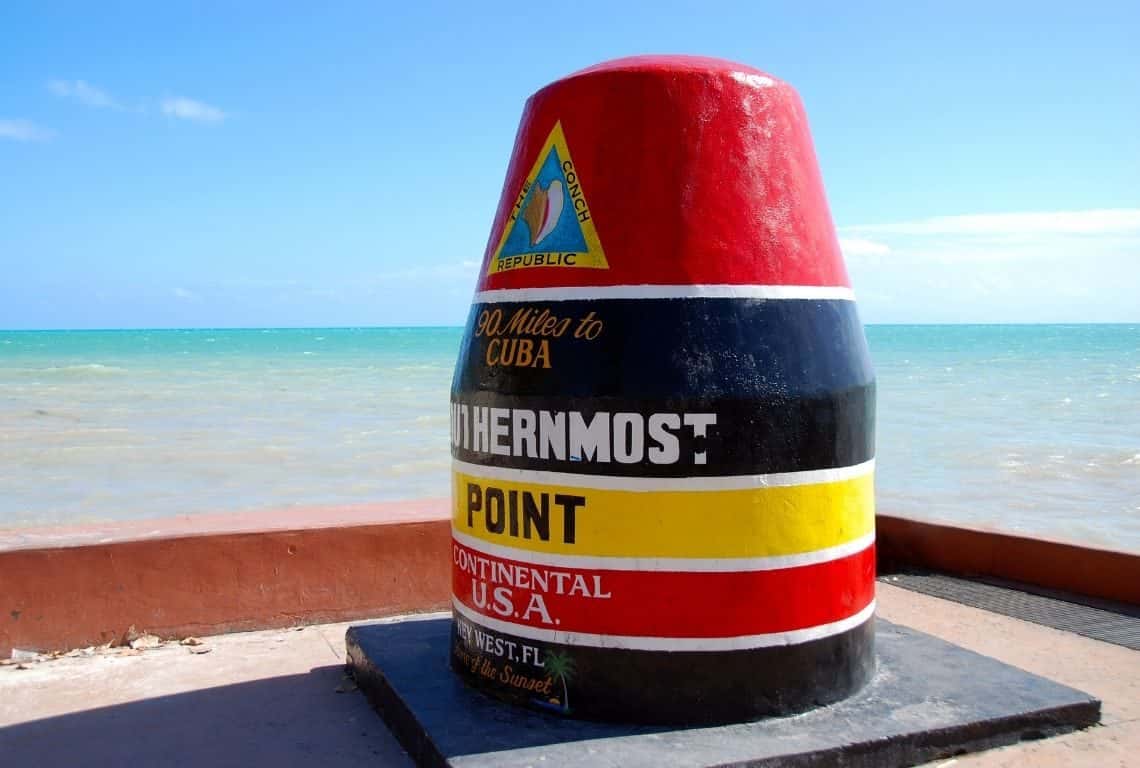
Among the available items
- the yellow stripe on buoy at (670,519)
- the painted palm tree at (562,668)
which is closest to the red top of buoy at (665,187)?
the yellow stripe on buoy at (670,519)

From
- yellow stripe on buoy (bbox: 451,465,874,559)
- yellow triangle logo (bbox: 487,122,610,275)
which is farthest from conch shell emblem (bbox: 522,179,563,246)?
yellow stripe on buoy (bbox: 451,465,874,559)

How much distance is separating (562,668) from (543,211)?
1.56 metres

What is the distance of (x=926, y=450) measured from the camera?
15875mm

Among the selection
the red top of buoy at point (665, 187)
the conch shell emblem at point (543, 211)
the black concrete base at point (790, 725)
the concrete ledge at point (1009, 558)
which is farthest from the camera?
the concrete ledge at point (1009, 558)

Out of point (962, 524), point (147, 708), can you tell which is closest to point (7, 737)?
point (147, 708)

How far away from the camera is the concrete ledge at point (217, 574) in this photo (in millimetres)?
4953

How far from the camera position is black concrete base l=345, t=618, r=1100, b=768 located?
10.8 feet

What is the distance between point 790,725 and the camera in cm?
351

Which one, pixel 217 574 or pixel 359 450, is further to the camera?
pixel 359 450

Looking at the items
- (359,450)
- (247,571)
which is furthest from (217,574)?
(359,450)

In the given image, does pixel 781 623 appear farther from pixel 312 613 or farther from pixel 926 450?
pixel 926 450

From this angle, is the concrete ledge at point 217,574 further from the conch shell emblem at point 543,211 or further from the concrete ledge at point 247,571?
the conch shell emblem at point 543,211

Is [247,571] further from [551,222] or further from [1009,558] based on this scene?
[1009,558]

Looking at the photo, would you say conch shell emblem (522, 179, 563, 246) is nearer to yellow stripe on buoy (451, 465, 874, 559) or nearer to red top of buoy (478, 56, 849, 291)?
red top of buoy (478, 56, 849, 291)
